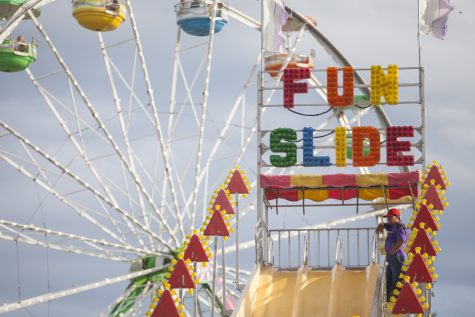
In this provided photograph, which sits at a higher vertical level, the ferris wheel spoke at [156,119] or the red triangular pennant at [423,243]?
the ferris wheel spoke at [156,119]

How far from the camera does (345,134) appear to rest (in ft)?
108

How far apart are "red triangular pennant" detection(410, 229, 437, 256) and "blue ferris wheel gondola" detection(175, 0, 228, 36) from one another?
1414 cm

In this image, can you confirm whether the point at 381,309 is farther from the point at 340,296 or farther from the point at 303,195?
the point at 303,195

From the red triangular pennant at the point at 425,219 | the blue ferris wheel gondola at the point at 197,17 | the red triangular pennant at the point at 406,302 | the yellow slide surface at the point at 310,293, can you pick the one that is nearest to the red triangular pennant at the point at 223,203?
the yellow slide surface at the point at 310,293

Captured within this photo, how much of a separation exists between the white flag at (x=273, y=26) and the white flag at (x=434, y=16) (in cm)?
295

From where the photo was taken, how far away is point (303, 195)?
32.9 m

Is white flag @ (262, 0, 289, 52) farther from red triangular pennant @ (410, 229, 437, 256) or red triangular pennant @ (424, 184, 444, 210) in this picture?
red triangular pennant @ (410, 229, 437, 256)

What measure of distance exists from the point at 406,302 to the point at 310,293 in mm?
3603

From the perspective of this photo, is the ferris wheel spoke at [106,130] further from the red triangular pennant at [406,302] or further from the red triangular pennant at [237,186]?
the red triangular pennant at [406,302]

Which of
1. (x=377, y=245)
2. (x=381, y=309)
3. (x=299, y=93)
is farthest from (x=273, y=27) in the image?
(x=381, y=309)

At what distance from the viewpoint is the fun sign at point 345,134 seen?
3247cm

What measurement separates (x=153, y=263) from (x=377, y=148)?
852cm

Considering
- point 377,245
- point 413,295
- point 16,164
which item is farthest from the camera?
point 16,164

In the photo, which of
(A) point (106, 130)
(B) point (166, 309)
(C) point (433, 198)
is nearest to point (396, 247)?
(C) point (433, 198)
